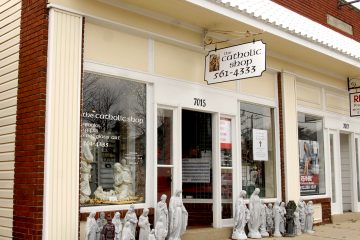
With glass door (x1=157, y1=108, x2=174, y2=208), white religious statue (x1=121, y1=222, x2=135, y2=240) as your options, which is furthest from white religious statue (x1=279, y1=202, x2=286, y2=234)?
white religious statue (x1=121, y1=222, x2=135, y2=240)

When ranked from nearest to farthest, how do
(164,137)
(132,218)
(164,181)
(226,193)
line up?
(132,218) < (164,181) < (164,137) < (226,193)

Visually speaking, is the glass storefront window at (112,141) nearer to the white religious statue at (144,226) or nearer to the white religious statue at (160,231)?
the white religious statue at (144,226)

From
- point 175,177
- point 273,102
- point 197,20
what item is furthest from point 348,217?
point 197,20

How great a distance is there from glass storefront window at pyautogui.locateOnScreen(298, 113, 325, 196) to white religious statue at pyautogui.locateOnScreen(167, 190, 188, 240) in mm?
4912

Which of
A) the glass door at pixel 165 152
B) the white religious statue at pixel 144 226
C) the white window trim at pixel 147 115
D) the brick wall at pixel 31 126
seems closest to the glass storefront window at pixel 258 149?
the glass door at pixel 165 152

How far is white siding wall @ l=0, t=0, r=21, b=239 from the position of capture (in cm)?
764

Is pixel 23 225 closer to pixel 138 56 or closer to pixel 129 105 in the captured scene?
pixel 129 105

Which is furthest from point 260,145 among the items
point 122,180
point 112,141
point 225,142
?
point 112,141

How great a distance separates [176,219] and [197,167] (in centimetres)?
312

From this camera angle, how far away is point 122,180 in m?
8.27

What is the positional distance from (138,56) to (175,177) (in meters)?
2.31

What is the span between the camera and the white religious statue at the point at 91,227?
706cm

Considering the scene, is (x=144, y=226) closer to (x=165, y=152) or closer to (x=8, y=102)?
(x=165, y=152)

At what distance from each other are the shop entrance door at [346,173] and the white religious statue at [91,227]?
983 cm
